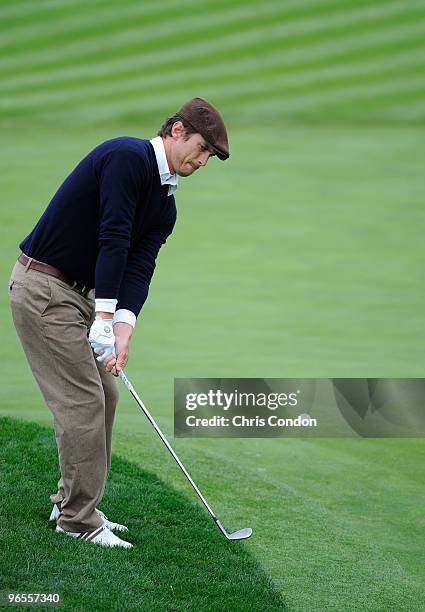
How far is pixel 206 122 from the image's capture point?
12.2 ft

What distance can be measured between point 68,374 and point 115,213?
0.55 metres

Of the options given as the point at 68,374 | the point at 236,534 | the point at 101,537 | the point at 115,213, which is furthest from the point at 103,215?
the point at 236,534

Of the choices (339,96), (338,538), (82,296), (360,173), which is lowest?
(338,538)

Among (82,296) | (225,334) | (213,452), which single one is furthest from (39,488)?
(225,334)

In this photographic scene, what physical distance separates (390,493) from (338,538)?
66cm

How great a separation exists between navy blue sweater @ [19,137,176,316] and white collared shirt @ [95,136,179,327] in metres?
0.01

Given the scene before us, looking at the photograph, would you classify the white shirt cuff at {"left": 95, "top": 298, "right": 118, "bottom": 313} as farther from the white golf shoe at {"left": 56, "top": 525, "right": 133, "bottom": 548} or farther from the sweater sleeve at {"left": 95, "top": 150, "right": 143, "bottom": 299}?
the white golf shoe at {"left": 56, "top": 525, "right": 133, "bottom": 548}

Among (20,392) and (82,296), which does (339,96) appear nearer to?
(20,392)

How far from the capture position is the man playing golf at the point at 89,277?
12.0ft

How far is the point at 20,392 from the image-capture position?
621cm

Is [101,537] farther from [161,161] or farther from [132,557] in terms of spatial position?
[161,161]

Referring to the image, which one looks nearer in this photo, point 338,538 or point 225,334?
point 338,538

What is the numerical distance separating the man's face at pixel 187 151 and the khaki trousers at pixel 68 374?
0.53 m

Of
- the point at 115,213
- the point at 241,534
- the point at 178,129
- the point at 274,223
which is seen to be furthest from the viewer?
the point at 274,223
